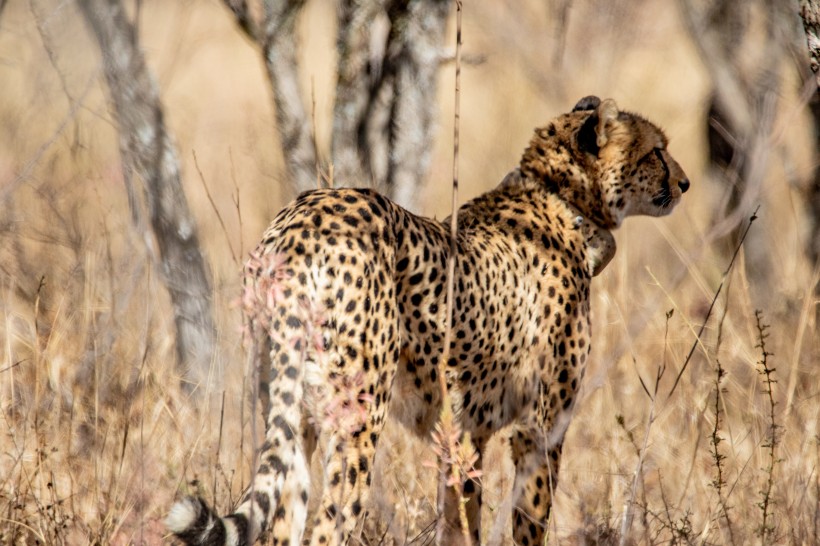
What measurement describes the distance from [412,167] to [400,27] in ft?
1.90

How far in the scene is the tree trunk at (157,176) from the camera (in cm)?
447

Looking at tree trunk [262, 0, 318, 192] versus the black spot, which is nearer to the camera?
the black spot

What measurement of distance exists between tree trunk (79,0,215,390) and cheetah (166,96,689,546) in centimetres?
120

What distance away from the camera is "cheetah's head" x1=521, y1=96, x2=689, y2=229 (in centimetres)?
400

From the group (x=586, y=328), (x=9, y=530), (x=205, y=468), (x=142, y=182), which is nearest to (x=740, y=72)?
(x=586, y=328)

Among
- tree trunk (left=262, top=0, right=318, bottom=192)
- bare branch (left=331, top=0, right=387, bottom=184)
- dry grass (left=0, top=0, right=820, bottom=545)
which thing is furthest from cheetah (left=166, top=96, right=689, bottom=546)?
tree trunk (left=262, top=0, right=318, bottom=192)

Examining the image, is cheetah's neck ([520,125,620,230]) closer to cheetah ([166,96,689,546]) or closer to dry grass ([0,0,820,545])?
cheetah ([166,96,689,546])

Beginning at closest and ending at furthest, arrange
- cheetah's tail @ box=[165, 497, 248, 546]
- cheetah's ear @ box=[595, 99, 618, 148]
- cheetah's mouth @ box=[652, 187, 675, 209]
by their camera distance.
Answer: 1. cheetah's tail @ box=[165, 497, 248, 546]
2. cheetah's ear @ box=[595, 99, 618, 148]
3. cheetah's mouth @ box=[652, 187, 675, 209]

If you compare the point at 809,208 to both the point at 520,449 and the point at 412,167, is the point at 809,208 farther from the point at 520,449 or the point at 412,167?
the point at 520,449

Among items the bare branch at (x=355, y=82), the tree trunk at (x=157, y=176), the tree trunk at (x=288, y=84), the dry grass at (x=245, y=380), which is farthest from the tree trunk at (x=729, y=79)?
the tree trunk at (x=157, y=176)

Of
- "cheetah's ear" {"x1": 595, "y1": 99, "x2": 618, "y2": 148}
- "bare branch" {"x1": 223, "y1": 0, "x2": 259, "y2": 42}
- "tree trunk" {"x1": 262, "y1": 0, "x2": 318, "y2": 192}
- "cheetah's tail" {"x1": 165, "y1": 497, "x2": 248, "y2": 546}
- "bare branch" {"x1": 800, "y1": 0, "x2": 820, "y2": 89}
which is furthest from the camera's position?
"tree trunk" {"x1": 262, "y1": 0, "x2": 318, "y2": 192}

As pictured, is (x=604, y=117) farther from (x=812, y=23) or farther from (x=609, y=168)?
(x=812, y=23)

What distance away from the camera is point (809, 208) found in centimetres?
586

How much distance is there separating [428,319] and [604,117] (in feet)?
4.01
